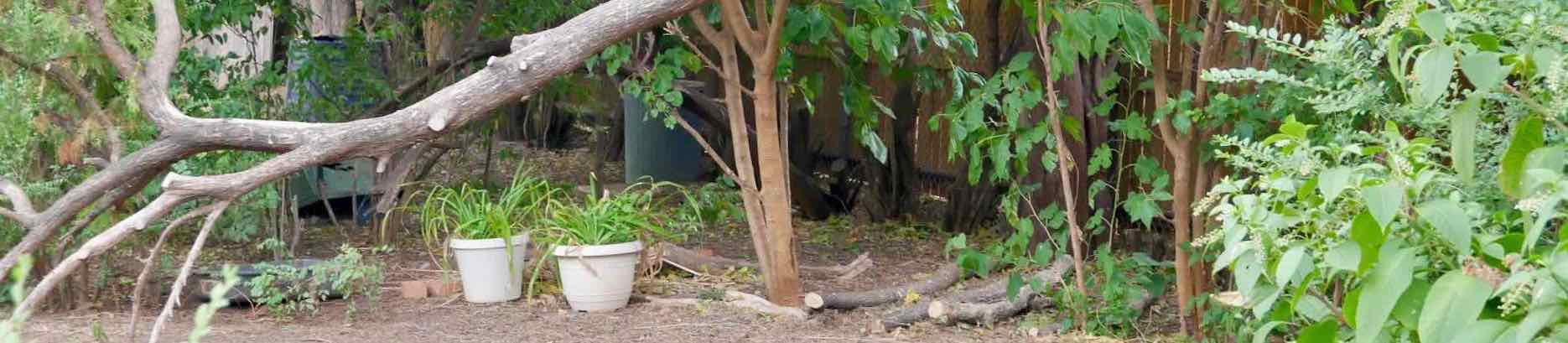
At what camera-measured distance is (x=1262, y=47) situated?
15.0ft

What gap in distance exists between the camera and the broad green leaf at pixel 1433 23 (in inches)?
80.1

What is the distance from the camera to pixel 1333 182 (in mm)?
2064

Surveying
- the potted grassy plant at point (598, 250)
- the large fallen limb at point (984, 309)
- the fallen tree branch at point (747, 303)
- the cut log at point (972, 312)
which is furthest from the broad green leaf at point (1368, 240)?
the potted grassy plant at point (598, 250)

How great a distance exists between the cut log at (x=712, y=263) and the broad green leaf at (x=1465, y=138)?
4252mm

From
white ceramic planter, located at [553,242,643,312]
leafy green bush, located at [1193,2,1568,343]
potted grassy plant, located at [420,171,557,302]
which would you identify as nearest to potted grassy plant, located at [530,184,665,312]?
white ceramic planter, located at [553,242,643,312]

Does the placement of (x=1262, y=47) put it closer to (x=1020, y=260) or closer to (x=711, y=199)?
(x=1020, y=260)

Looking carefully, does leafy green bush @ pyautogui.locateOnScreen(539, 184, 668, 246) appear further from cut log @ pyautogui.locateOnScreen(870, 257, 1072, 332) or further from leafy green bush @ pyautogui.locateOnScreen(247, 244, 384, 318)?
cut log @ pyautogui.locateOnScreen(870, 257, 1072, 332)

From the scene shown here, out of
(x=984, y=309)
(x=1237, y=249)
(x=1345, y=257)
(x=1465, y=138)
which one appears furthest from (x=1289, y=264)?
(x=984, y=309)

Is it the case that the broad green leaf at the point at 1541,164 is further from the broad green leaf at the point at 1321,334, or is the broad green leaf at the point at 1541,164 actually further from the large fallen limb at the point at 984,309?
the large fallen limb at the point at 984,309

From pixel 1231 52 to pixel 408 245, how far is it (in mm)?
4136

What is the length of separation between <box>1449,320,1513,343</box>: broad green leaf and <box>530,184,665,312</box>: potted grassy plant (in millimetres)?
3799

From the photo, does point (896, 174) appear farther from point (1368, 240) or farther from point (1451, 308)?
point (1451, 308)

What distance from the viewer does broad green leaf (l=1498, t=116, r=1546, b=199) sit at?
2105 millimetres

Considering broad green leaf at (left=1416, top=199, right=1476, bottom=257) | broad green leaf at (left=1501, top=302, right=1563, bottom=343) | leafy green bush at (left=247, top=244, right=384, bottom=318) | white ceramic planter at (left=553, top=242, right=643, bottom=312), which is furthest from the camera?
white ceramic planter at (left=553, top=242, right=643, bottom=312)
